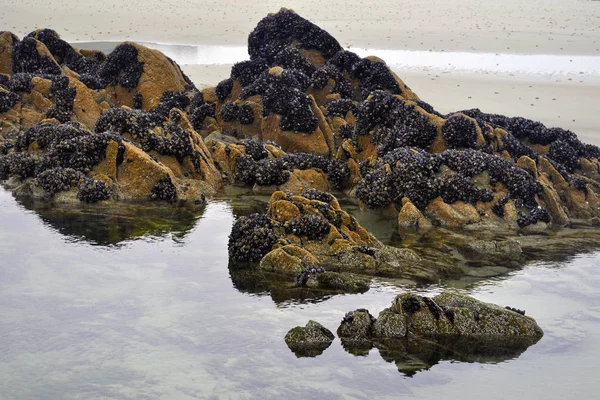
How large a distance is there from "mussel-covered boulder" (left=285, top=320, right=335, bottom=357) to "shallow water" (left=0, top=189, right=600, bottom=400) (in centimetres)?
14

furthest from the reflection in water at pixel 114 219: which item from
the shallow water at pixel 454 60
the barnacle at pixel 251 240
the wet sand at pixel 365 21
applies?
the wet sand at pixel 365 21

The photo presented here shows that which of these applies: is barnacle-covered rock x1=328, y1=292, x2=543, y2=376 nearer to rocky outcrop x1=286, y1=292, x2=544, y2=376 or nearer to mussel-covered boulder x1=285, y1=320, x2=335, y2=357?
rocky outcrop x1=286, y1=292, x2=544, y2=376

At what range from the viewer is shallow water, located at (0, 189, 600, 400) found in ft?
30.4

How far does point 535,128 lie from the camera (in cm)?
2014

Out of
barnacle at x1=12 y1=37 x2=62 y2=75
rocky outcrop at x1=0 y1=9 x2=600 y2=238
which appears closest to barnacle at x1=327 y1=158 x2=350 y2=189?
rocky outcrop at x1=0 y1=9 x2=600 y2=238

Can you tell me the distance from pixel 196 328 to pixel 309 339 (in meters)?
1.61

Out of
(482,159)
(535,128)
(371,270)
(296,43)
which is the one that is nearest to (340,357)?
(371,270)

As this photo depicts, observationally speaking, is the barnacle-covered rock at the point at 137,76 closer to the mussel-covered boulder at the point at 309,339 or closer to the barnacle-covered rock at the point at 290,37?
the barnacle-covered rock at the point at 290,37

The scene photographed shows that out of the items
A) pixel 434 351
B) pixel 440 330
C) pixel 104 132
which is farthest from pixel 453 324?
pixel 104 132

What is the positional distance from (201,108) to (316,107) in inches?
140

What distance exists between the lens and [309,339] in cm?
1038

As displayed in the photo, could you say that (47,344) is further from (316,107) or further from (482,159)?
(316,107)

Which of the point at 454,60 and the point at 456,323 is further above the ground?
the point at 454,60

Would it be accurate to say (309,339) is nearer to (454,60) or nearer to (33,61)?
(33,61)
